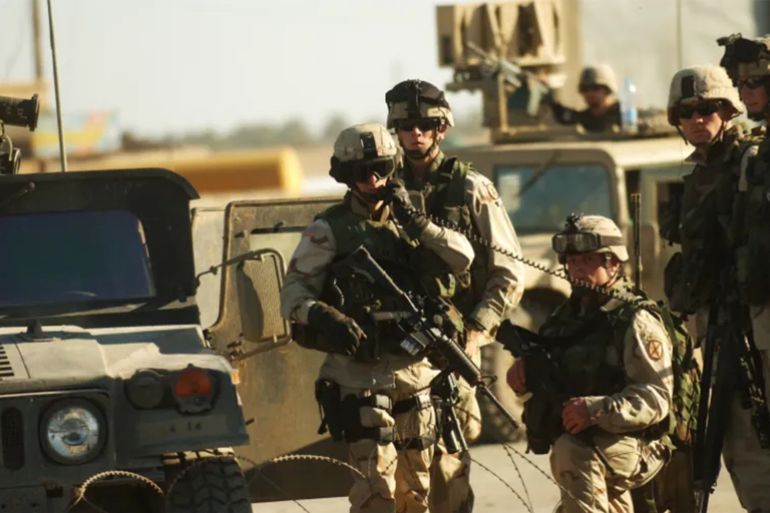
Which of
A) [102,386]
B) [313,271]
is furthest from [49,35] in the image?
[102,386]

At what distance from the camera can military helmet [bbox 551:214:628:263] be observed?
305 inches

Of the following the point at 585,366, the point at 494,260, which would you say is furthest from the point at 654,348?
the point at 494,260

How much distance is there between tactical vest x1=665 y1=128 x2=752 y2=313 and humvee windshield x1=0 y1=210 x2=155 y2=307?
1.90 meters

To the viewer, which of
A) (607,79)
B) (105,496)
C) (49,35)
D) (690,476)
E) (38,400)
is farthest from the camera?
(607,79)

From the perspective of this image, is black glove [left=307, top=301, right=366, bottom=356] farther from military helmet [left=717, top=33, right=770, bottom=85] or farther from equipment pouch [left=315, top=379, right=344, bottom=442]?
military helmet [left=717, top=33, right=770, bottom=85]

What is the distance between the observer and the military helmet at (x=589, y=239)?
774cm

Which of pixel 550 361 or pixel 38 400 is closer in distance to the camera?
pixel 38 400

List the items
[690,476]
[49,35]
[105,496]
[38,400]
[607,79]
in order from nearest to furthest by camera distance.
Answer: [38,400] → [105,496] → [690,476] → [49,35] → [607,79]

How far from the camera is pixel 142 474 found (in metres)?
7.03

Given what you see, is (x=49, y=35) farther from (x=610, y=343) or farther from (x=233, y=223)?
(x=610, y=343)

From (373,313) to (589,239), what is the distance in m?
0.77

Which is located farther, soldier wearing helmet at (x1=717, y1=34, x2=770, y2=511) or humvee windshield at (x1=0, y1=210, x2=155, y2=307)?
humvee windshield at (x1=0, y1=210, x2=155, y2=307)

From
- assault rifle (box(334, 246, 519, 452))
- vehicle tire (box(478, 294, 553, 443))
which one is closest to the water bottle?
vehicle tire (box(478, 294, 553, 443))

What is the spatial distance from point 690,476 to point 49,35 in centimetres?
313
